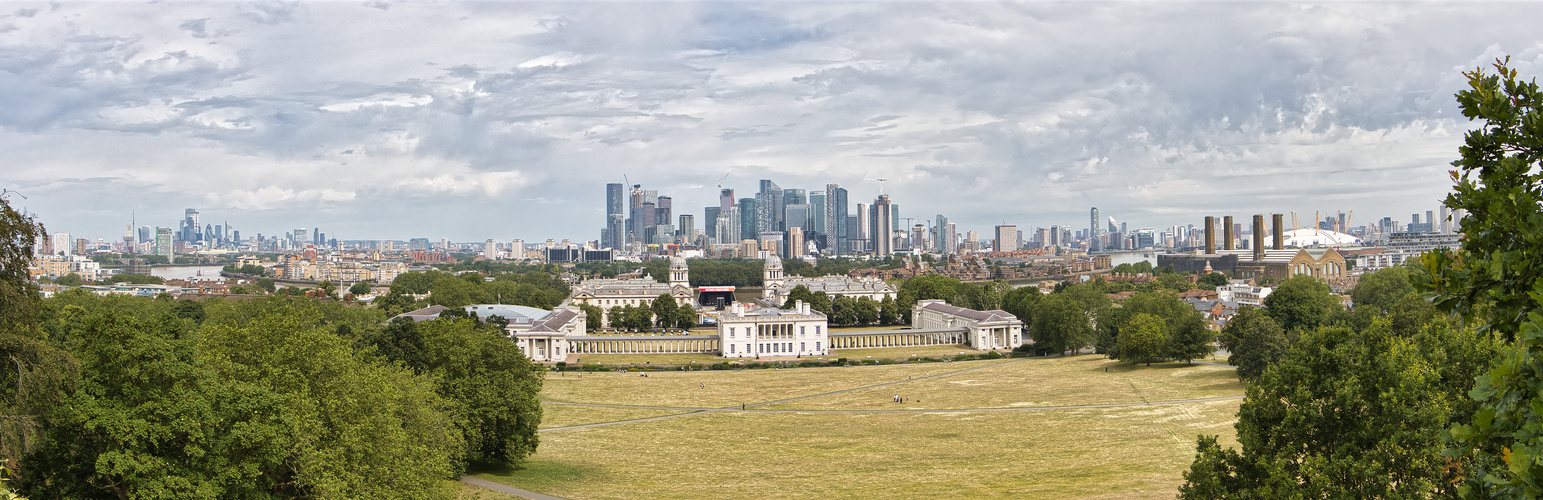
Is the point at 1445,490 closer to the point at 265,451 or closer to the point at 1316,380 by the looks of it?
the point at 1316,380

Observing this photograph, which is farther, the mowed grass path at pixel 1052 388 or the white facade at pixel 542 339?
the white facade at pixel 542 339

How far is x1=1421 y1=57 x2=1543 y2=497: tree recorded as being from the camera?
20.3 ft

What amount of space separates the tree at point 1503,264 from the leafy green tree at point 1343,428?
38.5 ft

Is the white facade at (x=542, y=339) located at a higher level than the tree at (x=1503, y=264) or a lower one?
lower

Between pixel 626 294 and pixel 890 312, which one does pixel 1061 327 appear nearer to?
pixel 890 312

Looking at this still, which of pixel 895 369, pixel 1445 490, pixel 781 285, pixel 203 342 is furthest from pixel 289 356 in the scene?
pixel 781 285

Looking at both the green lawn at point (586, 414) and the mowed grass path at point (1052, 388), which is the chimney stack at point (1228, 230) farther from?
the green lawn at point (586, 414)

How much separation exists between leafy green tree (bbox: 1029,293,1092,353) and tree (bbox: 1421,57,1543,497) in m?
78.1

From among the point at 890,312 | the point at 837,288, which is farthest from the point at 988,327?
the point at 837,288

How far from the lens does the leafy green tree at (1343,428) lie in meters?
17.5

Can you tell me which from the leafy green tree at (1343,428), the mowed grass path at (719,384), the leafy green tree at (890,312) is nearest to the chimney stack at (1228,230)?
the leafy green tree at (890,312)

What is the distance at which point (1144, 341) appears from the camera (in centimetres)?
6825

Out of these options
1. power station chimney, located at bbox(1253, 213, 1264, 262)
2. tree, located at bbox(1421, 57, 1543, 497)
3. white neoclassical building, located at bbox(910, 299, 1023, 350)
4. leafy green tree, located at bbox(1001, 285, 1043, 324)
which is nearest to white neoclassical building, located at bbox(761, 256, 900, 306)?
leafy green tree, located at bbox(1001, 285, 1043, 324)

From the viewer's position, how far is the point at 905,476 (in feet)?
118
